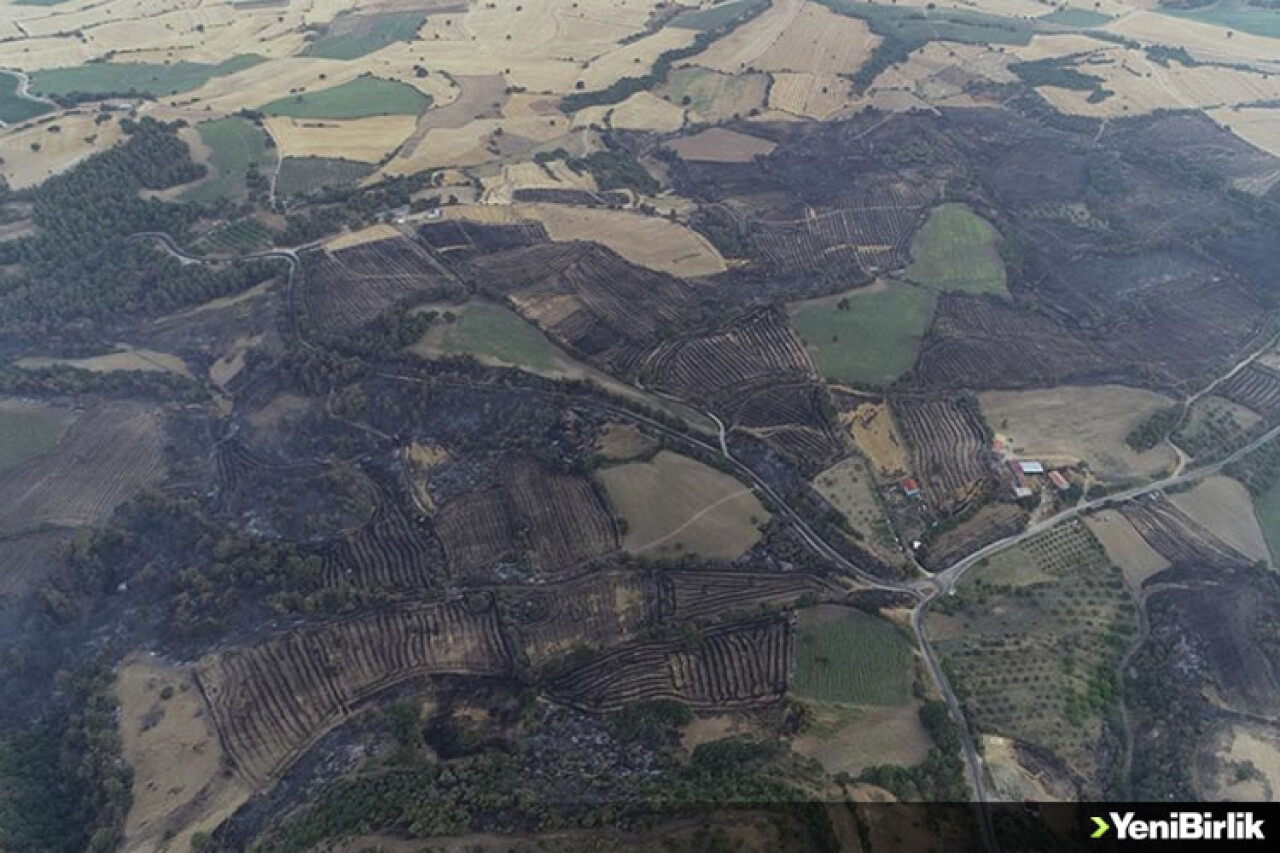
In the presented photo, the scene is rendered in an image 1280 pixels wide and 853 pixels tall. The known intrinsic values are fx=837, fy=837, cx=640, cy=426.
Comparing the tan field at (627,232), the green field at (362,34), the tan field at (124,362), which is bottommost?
the tan field at (124,362)

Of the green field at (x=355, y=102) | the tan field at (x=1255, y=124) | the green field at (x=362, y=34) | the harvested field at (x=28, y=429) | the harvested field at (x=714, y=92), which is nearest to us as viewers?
the harvested field at (x=28, y=429)

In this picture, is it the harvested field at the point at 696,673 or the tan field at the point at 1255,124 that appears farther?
the tan field at the point at 1255,124

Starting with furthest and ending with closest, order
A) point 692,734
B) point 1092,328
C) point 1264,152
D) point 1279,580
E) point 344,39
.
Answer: point 344,39 < point 1264,152 < point 1092,328 < point 1279,580 < point 692,734

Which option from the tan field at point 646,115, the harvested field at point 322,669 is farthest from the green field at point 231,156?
the harvested field at point 322,669

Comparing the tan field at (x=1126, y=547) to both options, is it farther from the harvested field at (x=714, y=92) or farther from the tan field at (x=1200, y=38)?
the tan field at (x=1200, y=38)

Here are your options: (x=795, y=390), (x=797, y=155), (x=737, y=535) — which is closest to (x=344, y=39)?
(x=797, y=155)

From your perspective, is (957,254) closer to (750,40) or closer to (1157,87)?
(1157,87)

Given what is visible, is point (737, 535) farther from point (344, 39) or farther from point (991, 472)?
point (344, 39)

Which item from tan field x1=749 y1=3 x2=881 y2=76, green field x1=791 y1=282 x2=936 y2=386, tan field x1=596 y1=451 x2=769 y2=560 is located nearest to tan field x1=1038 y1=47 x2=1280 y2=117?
tan field x1=749 y1=3 x2=881 y2=76
